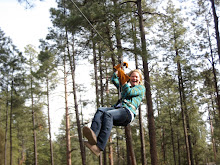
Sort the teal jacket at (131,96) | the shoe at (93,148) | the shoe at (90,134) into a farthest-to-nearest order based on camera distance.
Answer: the teal jacket at (131,96) < the shoe at (93,148) < the shoe at (90,134)

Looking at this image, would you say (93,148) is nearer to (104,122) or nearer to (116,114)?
(104,122)

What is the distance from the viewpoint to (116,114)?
3826 millimetres

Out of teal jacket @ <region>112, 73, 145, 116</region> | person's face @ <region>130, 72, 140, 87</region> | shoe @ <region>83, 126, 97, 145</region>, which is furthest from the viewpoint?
person's face @ <region>130, 72, 140, 87</region>

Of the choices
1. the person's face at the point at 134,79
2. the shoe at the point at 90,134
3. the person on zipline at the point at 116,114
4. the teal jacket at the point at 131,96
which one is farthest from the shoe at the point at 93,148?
the person's face at the point at 134,79

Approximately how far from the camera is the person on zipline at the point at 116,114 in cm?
362

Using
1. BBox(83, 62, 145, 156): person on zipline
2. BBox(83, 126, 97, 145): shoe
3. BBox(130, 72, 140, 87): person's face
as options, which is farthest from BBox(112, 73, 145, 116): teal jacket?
BBox(83, 126, 97, 145): shoe

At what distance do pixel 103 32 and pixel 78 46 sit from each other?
393cm

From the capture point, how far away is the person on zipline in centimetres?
362

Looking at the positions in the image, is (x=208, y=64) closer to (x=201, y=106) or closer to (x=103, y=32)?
(x=201, y=106)

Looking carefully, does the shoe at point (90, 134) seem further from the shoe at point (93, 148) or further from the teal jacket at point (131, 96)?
the teal jacket at point (131, 96)

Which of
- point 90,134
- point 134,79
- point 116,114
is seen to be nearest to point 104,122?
point 116,114

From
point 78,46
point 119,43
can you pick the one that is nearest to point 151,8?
point 119,43

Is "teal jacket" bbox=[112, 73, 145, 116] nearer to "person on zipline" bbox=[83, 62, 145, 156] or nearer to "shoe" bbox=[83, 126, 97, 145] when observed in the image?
"person on zipline" bbox=[83, 62, 145, 156]

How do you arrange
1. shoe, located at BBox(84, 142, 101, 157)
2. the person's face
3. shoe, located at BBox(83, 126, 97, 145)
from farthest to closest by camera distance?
the person's face < shoe, located at BBox(84, 142, 101, 157) < shoe, located at BBox(83, 126, 97, 145)
